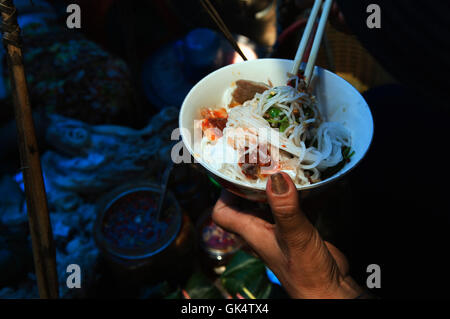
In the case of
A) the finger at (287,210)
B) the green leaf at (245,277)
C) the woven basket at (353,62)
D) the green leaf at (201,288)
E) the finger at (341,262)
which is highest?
the woven basket at (353,62)

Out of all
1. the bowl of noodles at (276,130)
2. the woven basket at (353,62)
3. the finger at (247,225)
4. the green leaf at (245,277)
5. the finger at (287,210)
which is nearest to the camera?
the finger at (287,210)

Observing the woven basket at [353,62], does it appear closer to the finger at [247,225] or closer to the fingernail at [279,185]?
the finger at [247,225]

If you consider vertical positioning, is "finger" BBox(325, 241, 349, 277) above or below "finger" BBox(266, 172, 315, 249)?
below

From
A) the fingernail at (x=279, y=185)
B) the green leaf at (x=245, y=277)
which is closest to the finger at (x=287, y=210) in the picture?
the fingernail at (x=279, y=185)

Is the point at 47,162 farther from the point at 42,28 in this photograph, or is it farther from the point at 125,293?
the point at 42,28

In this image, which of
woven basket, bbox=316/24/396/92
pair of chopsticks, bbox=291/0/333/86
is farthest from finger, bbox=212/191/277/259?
woven basket, bbox=316/24/396/92

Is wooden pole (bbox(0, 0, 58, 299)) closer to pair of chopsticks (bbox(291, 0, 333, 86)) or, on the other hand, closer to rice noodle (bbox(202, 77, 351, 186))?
rice noodle (bbox(202, 77, 351, 186))

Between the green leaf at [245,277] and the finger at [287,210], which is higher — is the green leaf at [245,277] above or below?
below

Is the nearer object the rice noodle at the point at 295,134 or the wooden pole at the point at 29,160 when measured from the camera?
the wooden pole at the point at 29,160
